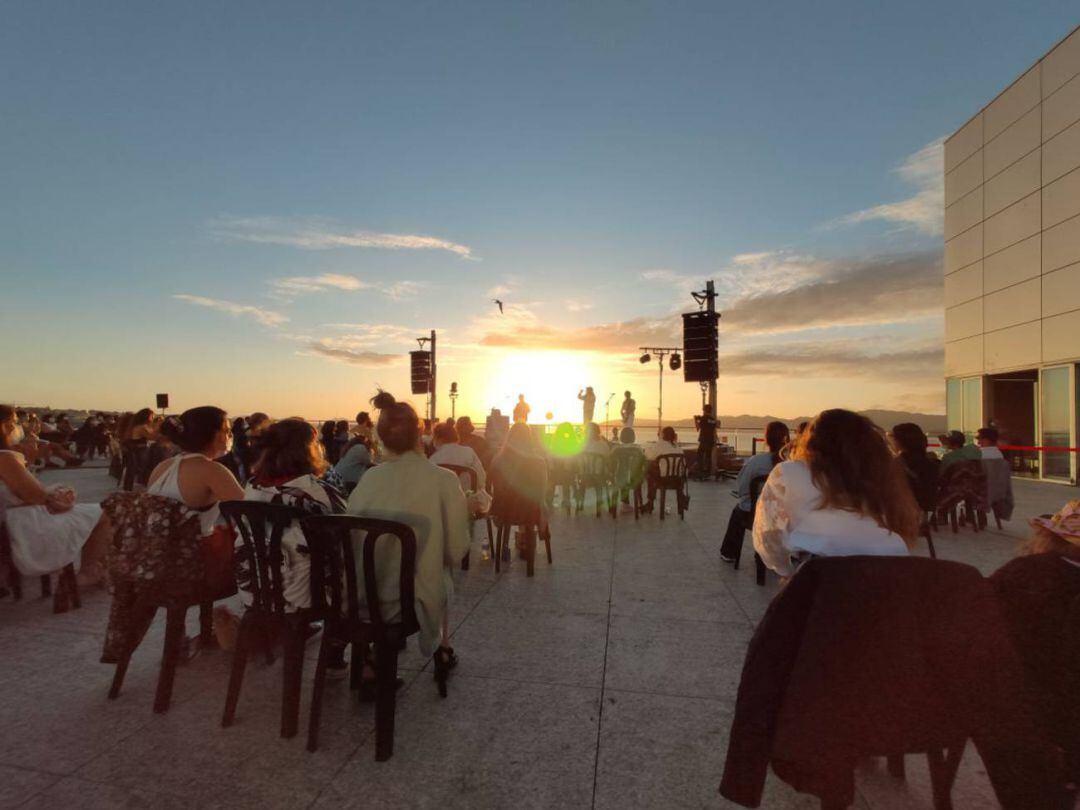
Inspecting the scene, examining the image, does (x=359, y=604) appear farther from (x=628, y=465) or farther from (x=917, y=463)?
(x=628, y=465)

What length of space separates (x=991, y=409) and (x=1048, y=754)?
18.3 meters

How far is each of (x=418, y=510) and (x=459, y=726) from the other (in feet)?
3.17

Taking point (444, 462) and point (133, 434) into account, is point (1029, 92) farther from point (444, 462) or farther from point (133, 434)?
point (133, 434)

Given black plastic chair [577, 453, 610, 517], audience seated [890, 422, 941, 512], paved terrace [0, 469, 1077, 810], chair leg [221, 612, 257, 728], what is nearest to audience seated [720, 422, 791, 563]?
audience seated [890, 422, 941, 512]

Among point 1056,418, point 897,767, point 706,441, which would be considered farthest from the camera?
point 706,441

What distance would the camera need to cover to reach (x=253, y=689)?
2.89 meters

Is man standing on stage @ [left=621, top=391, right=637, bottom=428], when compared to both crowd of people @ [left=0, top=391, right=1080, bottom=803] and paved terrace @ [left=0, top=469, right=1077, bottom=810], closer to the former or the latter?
crowd of people @ [left=0, top=391, right=1080, bottom=803]

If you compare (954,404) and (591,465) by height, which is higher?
(954,404)

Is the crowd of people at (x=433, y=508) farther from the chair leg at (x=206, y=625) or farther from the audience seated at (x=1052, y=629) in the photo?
the chair leg at (x=206, y=625)

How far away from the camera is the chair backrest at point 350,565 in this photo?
228cm

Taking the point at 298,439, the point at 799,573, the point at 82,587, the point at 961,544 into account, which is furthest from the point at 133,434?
the point at 961,544

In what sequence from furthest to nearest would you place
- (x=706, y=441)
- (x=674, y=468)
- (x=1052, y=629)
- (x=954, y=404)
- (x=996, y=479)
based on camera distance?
(x=954, y=404) < (x=706, y=441) < (x=674, y=468) < (x=996, y=479) < (x=1052, y=629)

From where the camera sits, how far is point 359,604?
2.47 m

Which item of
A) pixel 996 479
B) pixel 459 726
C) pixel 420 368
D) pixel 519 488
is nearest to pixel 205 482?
pixel 459 726
